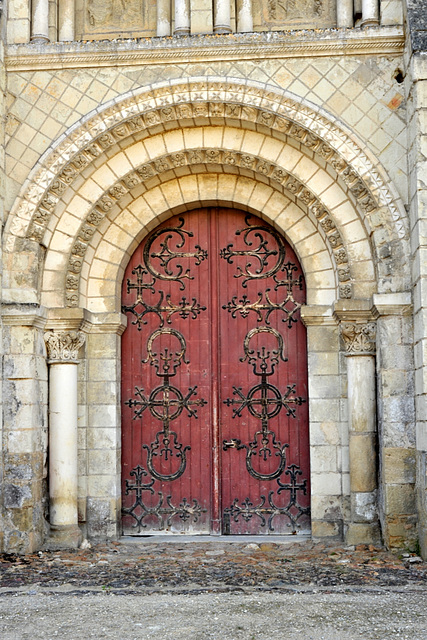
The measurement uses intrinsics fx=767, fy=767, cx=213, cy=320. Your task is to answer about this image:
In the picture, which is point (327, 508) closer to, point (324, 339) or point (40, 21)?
point (324, 339)

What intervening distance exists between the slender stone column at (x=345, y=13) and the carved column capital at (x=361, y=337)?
2.82 meters

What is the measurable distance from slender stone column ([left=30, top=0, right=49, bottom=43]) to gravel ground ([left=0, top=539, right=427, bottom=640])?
4761mm

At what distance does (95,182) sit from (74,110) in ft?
2.25

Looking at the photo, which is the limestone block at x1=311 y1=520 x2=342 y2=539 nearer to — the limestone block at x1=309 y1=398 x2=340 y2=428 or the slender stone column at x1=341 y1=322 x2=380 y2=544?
the slender stone column at x1=341 y1=322 x2=380 y2=544

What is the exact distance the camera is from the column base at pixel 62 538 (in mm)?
6949

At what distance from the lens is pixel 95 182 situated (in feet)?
24.1

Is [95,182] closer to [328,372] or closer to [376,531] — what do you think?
[328,372]

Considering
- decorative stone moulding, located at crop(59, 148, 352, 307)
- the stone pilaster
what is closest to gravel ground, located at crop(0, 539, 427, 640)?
the stone pilaster

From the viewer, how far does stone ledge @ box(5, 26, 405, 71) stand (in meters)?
6.97

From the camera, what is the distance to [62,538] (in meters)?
6.98

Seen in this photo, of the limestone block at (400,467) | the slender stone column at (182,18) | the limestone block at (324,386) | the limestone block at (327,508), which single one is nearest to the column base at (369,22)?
the slender stone column at (182,18)

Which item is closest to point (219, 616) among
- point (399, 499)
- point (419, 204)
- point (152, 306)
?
point (399, 499)

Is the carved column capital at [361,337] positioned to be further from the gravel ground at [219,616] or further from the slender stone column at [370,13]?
the slender stone column at [370,13]

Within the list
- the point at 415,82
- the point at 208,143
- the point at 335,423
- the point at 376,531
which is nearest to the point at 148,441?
the point at 335,423
